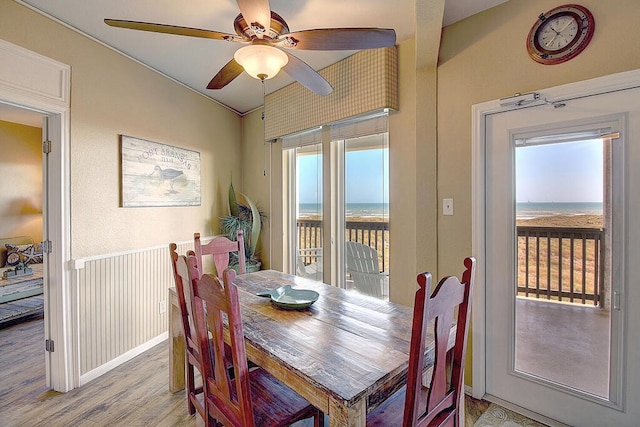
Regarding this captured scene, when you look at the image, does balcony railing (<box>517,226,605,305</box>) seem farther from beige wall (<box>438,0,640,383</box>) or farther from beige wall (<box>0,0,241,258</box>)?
beige wall (<box>0,0,241,258</box>)

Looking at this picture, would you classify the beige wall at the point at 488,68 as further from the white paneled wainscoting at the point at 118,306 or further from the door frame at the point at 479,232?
the white paneled wainscoting at the point at 118,306

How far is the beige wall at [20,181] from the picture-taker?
14.8 feet

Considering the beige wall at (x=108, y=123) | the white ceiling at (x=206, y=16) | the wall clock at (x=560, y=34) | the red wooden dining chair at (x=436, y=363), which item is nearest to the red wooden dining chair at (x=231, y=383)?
the red wooden dining chair at (x=436, y=363)

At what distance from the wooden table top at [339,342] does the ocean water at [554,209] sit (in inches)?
41.6

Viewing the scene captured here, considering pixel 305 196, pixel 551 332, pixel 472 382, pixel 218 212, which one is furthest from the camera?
pixel 218 212

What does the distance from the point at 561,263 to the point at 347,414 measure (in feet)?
5.78

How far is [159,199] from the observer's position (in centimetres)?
303

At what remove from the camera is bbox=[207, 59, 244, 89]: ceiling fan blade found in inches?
74.2

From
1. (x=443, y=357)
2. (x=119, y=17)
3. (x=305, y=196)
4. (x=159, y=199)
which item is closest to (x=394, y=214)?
(x=305, y=196)

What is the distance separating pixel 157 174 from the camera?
9.81ft

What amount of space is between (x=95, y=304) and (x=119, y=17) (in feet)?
7.04

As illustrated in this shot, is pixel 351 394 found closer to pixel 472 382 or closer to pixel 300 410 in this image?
pixel 300 410

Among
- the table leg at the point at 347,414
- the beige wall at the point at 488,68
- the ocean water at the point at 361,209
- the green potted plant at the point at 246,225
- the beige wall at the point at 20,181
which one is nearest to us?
the table leg at the point at 347,414

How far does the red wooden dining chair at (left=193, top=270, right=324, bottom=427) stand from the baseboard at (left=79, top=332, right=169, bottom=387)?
1.59m
